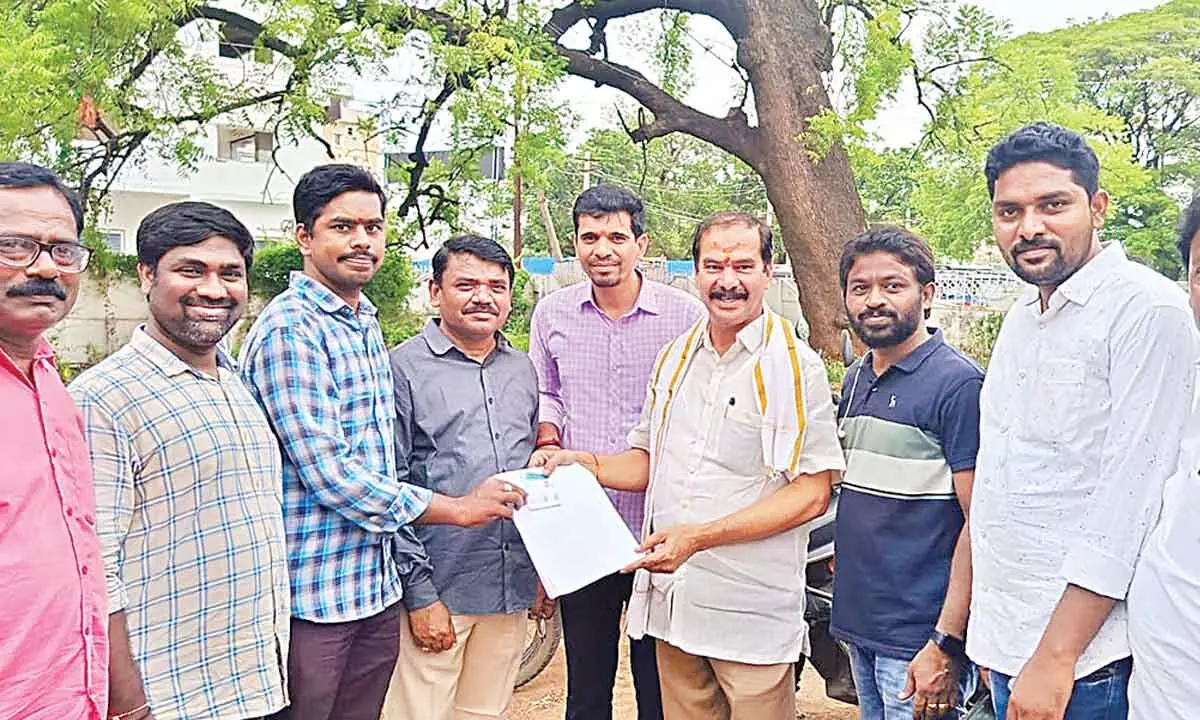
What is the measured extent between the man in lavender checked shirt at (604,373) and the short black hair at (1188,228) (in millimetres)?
1819

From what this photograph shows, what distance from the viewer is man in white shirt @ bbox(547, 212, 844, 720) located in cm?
278

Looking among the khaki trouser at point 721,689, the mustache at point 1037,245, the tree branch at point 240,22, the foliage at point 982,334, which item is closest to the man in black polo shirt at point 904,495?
the khaki trouser at point 721,689

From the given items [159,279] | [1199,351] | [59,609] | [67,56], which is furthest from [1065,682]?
[67,56]

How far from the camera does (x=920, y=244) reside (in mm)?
2840

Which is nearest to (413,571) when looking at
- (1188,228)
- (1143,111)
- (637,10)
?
(1188,228)

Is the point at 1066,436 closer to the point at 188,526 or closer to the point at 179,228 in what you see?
the point at 188,526

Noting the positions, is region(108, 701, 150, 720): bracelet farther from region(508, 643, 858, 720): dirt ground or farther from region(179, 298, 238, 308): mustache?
region(508, 643, 858, 720): dirt ground

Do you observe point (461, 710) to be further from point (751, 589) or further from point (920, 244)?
point (920, 244)

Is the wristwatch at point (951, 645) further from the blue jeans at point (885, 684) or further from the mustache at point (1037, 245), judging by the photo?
the mustache at point (1037, 245)

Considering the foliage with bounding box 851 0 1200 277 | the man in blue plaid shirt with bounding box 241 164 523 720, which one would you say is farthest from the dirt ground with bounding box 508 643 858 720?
the foliage with bounding box 851 0 1200 277

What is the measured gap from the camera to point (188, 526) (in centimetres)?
227

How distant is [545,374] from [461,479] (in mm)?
693

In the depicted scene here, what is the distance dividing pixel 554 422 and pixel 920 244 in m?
1.36

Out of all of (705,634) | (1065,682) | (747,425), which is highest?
(747,425)
